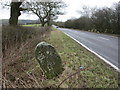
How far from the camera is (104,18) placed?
22844 mm

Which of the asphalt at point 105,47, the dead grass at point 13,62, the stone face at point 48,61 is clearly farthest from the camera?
the asphalt at point 105,47

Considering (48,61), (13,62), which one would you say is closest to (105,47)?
(48,61)

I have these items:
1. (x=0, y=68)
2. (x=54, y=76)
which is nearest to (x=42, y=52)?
(x=54, y=76)

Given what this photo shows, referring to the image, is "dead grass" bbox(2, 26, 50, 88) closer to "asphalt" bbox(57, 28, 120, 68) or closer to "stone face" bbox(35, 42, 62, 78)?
"stone face" bbox(35, 42, 62, 78)

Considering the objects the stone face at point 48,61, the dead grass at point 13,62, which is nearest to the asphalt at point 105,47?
the stone face at point 48,61

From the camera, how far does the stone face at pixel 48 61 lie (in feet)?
11.9

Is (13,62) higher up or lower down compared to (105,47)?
lower down

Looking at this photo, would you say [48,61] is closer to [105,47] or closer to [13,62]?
[13,62]

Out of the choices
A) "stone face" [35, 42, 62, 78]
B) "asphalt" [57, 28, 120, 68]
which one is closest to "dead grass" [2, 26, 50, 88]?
"stone face" [35, 42, 62, 78]

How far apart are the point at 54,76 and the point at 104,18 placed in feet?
71.3

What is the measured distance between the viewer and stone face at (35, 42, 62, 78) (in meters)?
3.62

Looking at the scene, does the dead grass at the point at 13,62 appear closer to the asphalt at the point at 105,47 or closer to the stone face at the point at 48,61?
the stone face at the point at 48,61

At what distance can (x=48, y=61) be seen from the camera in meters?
3.73

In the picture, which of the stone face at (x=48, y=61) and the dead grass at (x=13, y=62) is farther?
the stone face at (x=48, y=61)
